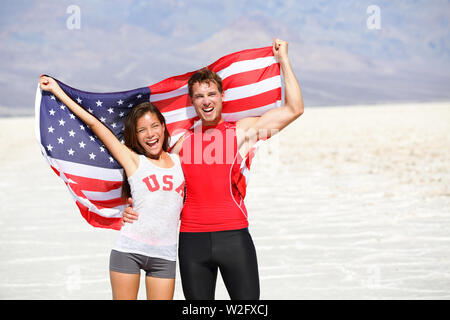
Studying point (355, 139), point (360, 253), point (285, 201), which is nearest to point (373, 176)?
point (285, 201)

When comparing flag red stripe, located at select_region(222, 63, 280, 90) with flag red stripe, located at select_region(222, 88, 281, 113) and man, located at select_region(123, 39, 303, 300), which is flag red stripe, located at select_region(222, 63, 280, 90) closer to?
flag red stripe, located at select_region(222, 88, 281, 113)

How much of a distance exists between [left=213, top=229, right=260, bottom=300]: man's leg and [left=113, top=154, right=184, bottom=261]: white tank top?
0.31m

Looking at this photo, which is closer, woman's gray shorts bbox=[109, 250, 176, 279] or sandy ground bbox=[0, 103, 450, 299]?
woman's gray shorts bbox=[109, 250, 176, 279]

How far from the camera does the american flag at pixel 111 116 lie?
4359 millimetres

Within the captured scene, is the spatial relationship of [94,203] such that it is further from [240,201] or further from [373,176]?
[373,176]

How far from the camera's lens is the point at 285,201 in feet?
35.3

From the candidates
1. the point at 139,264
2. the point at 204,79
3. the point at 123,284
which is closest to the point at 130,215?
the point at 139,264

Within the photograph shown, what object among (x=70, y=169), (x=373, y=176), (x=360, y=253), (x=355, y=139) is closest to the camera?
(x=70, y=169)

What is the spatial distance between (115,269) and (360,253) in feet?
13.6

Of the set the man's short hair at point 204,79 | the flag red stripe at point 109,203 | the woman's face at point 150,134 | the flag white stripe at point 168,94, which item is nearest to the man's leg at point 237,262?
the woman's face at point 150,134

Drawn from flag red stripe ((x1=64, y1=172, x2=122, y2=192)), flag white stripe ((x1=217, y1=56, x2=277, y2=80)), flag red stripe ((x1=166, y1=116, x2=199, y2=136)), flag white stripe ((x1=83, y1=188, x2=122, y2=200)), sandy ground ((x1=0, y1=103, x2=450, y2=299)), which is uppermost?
flag white stripe ((x1=217, y1=56, x2=277, y2=80))

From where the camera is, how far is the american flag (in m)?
4.36

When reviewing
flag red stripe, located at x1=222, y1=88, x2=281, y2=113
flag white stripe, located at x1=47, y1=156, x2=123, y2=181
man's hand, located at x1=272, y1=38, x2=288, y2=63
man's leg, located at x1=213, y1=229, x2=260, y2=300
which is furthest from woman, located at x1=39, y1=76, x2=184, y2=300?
man's hand, located at x1=272, y1=38, x2=288, y2=63

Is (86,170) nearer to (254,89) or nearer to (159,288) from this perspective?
(159,288)
